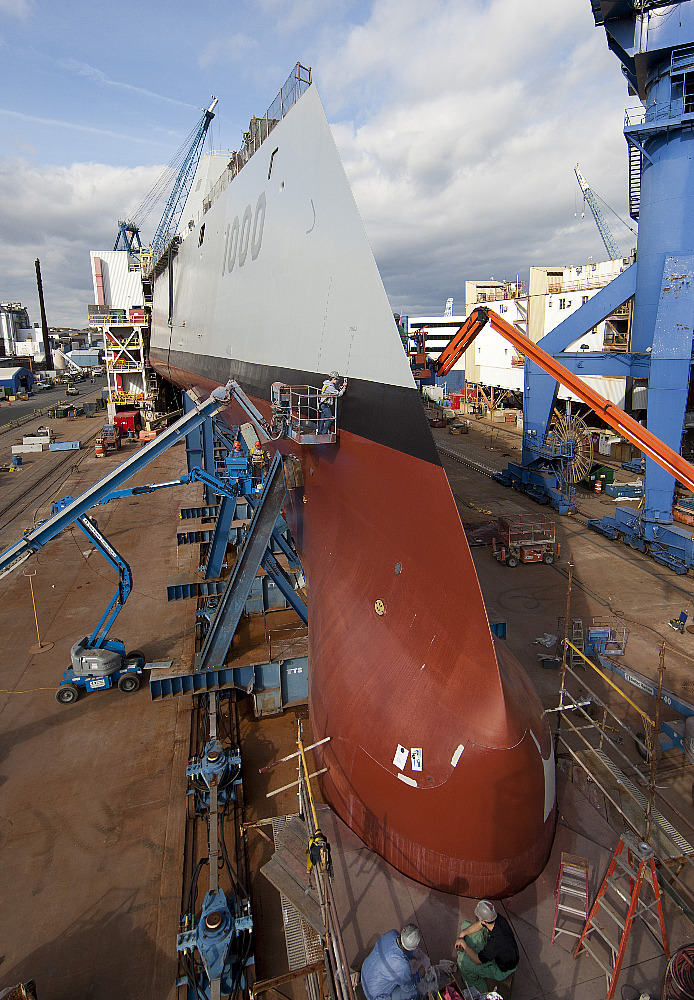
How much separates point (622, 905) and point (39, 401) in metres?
88.1

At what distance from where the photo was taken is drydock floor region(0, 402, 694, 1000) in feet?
20.2

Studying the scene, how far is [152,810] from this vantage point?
367 inches

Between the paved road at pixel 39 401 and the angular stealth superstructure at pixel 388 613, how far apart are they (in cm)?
6039

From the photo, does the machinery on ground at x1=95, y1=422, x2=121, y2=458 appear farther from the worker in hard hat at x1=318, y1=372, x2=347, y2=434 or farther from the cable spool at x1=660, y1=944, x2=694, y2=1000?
the cable spool at x1=660, y1=944, x2=694, y2=1000

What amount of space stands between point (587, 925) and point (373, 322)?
24.3 ft

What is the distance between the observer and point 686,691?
1198 cm

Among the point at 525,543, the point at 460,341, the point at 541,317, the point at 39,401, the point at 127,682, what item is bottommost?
the point at 127,682

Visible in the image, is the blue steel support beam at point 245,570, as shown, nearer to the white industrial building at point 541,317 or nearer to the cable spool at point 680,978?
the cable spool at point 680,978

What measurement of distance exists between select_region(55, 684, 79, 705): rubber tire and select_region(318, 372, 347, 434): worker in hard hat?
8942 mm

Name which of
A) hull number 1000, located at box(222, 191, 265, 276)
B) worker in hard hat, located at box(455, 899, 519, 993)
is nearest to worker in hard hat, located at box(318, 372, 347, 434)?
hull number 1000, located at box(222, 191, 265, 276)

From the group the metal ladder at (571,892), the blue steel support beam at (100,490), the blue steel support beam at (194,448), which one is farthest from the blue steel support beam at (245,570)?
the blue steel support beam at (194,448)

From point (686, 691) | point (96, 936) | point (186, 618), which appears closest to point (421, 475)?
point (96, 936)

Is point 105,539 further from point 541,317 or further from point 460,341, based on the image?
point 541,317

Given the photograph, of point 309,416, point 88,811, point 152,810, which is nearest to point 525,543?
point 309,416
